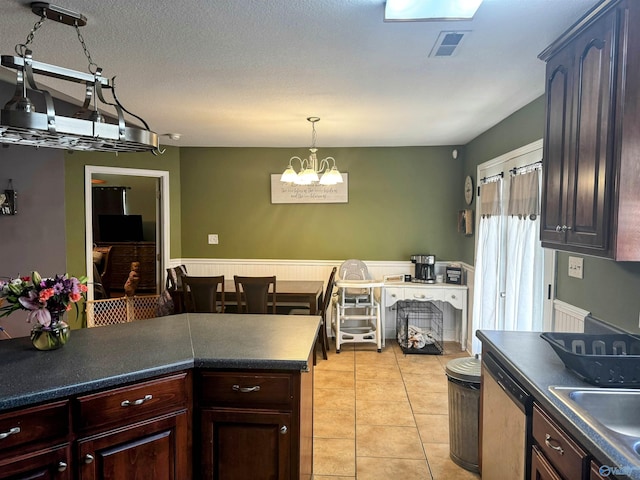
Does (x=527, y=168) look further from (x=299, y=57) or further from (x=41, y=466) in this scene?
(x=41, y=466)

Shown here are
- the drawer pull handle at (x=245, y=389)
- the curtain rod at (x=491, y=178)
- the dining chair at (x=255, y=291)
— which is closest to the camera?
the drawer pull handle at (x=245, y=389)

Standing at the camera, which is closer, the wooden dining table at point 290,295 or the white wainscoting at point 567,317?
the white wainscoting at point 567,317

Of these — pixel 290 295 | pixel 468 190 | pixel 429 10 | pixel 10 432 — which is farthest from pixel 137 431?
pixel 468 190

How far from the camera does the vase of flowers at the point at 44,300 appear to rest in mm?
1708

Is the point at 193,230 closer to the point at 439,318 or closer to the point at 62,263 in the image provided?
the point at 62,263

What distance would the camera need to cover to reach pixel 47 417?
1.47 m

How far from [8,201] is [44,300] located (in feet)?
6.61

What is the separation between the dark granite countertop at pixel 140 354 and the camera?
4.98 feet

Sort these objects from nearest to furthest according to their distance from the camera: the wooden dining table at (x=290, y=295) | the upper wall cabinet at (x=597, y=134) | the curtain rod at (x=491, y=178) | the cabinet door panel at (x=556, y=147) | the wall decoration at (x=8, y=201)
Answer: the upper wall cabinet at (x=597, y=134) → the cabinet door panel at (x=556, y=147) → the wall decoration at (x=8, y=201) → the curtain rod at (x=491, y=178) → the wooden dining table at (x=290, y=295)

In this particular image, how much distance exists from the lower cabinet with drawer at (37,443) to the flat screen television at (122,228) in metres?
7.20

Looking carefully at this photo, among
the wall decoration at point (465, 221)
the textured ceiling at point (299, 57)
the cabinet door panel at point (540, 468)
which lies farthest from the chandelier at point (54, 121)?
the wall decoration at point (465, 221)

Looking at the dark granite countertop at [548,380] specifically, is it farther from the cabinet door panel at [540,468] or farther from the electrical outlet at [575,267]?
the electrical outlet at [575,267]

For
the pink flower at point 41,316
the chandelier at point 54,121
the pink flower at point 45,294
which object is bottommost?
the pink flower at point 41,316

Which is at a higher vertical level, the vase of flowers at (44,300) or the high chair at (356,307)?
the vase of flowers at (44,300)
